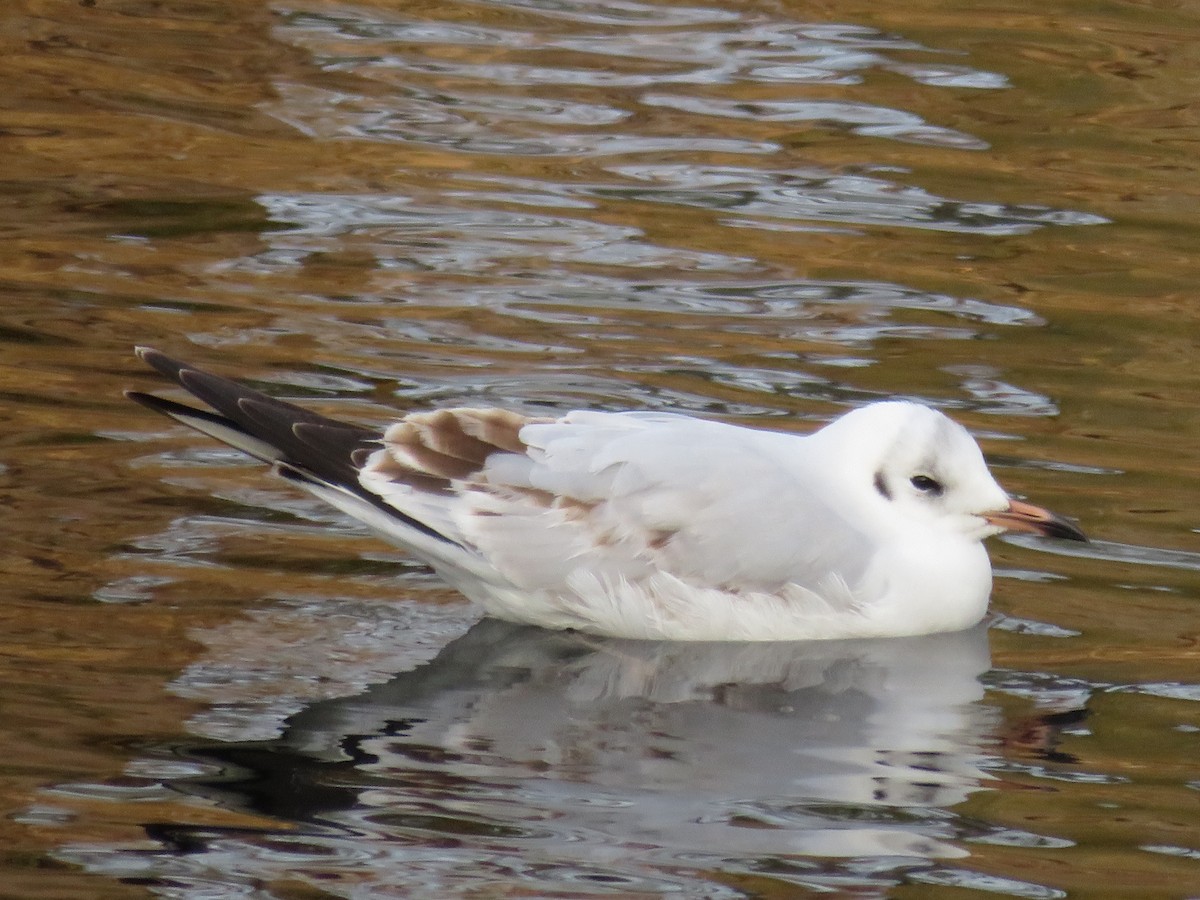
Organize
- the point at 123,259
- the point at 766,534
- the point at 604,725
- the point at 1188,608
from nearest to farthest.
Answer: the point at 604,725, the point at 766,534, the point at 1188,608, the point at 123,259

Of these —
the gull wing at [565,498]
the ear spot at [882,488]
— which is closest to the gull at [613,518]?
the gull wing at [565,498]

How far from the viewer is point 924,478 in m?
6.00

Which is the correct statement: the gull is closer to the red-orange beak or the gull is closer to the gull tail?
the gull tail

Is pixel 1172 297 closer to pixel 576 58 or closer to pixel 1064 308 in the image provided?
pixel 1064 308

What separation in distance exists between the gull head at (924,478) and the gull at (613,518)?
102 millimetres

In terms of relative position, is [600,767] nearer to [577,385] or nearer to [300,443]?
[300,443]

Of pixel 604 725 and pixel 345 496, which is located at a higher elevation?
pixel 345 496

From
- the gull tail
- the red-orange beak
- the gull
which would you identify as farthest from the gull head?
the gull tail

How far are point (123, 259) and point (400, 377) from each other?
174cm

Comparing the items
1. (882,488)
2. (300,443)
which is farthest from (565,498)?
(882,488)

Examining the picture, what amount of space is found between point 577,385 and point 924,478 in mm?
1877

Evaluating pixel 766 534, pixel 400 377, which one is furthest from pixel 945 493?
pixel 400 377

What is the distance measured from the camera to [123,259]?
28.9 ft

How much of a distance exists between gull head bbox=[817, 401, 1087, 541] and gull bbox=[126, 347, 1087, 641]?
0.33 ft
